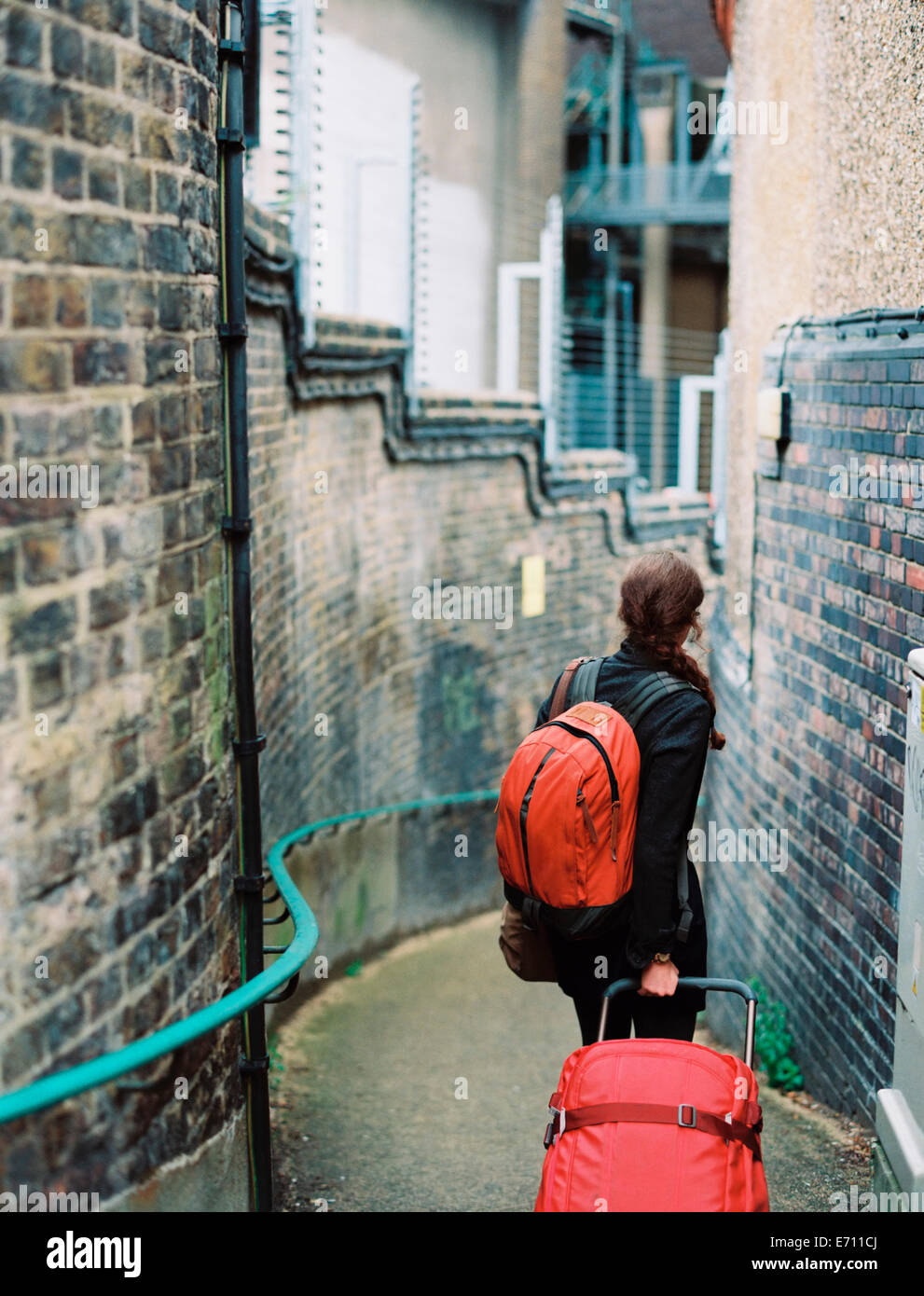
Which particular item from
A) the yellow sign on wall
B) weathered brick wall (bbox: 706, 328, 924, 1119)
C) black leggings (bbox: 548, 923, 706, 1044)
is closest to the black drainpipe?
black leggings (bbox: 548, 923, 706, 1044)

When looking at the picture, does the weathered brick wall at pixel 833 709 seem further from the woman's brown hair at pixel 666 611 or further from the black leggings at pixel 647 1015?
the black leggings at pixel 647 1015

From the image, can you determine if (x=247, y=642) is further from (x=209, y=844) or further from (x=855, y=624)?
(x=855, y=624)

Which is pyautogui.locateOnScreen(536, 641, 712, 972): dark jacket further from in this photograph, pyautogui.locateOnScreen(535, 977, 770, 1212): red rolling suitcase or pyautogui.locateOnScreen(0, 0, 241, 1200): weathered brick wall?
pyautogui.locateOnScreen(0, 0, 241, 1200): weathered brick wall

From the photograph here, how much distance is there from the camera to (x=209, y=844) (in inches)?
141

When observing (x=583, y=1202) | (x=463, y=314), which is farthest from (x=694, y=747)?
(x=463, y=314)

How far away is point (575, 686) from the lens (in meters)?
3.67

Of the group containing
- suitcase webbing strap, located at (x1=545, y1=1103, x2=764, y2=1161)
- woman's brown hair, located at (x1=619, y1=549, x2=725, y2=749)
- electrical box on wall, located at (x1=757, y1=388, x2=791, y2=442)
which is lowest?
suitcase webbing strap, located at (x1=545, y1=1103, x2=764, y2=1161)

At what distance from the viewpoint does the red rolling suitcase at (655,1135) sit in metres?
2.78

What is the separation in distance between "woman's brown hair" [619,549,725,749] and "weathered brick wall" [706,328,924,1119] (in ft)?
2.99

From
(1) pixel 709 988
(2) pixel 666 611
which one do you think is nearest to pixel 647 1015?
(1) pixel 709 988

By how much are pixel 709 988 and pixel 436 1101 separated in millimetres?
3036

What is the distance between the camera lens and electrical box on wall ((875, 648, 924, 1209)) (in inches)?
126

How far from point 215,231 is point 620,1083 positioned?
7.67 feet

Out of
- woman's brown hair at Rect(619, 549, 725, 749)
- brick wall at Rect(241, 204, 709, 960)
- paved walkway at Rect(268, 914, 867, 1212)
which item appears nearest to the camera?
woman's brown hair at Rect(619, 549, 725, 749)
